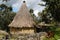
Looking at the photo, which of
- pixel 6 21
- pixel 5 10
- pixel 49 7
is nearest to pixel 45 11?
pixel 49 7

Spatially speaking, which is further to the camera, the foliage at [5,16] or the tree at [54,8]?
the foliage at [5,16]

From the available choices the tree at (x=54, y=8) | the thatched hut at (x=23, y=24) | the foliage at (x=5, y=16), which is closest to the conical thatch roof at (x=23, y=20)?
the thatched hut at (x=23, y=24)

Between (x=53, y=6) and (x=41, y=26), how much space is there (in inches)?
217

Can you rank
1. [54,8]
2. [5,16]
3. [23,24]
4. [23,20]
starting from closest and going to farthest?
1. [54,8]
2. [23,24]
3. [23,20]
4. [5,16]

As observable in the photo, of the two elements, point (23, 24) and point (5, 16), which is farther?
point (5, 16)

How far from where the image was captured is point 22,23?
120 feet

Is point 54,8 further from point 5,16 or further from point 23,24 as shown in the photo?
point 5,16

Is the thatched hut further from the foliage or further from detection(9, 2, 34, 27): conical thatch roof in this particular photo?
the foliage

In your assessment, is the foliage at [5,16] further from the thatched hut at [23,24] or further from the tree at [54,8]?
the tree at [54,8]

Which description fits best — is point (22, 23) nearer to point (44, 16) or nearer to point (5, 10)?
point (44, 16)

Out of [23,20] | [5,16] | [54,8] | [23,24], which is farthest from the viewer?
[5,16]

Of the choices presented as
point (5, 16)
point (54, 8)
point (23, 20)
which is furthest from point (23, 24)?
point (5, 16)

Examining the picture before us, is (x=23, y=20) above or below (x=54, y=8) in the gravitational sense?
below

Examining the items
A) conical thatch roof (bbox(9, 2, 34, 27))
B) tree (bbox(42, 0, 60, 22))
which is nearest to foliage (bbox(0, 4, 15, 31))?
conical thatch roof (bbox(9, 2, 34, 27))
